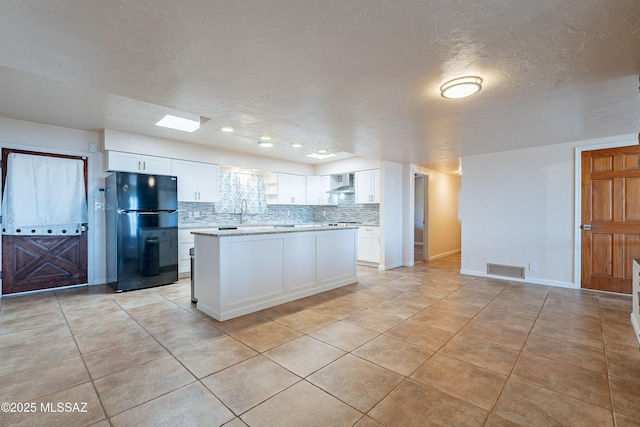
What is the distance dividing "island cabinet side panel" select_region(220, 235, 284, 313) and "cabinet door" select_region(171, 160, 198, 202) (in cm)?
266

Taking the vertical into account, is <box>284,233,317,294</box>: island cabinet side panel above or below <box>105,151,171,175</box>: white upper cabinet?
below

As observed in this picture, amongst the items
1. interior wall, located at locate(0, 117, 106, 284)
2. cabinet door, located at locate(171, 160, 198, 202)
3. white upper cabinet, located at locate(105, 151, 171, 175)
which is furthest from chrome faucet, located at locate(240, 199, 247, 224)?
interior wall, located at locate(0, 117, 106, 284)

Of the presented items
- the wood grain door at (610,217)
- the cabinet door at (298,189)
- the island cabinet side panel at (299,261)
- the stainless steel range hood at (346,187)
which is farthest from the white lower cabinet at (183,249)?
the wood grain door at (610,217)

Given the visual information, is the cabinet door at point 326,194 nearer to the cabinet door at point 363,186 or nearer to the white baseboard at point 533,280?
the cabinet door at point 363,186

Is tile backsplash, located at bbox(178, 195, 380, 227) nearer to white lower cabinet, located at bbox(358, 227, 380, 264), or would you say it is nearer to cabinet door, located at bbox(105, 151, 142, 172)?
white lower cabinet, located at bbox(358, 227, 380, 264)

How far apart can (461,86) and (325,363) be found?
2.49 metres

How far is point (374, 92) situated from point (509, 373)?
2.49m

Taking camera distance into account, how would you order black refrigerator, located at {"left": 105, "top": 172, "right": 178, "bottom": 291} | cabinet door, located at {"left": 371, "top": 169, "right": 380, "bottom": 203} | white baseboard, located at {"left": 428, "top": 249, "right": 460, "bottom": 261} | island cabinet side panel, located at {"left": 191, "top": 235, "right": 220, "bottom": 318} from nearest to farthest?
island cabinet side panel, located at {"left": 191, "top": 235, "right": 220, "bottom": 318} < black refrigerator, located at {"left": 105, "top": 172, "right": 178, "bottom": 291} < cabinet door, located at {"left": 371, "top": 169, "right": 380, "bottom": 203} < white baseboard, located at {"left": 428, "top": 249, "right": 460, "bottom": 261}

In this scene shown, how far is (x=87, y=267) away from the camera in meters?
4.64

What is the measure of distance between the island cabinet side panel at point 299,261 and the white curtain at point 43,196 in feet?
11.4

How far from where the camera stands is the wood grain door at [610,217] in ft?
13.1

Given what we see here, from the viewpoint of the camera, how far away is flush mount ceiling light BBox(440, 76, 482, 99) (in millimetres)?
2297

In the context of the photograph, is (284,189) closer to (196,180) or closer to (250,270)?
(196,180)

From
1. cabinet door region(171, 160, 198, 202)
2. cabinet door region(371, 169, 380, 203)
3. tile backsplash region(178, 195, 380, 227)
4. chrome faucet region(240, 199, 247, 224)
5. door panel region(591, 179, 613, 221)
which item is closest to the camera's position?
door panel region(591, 179, 613, 221)
